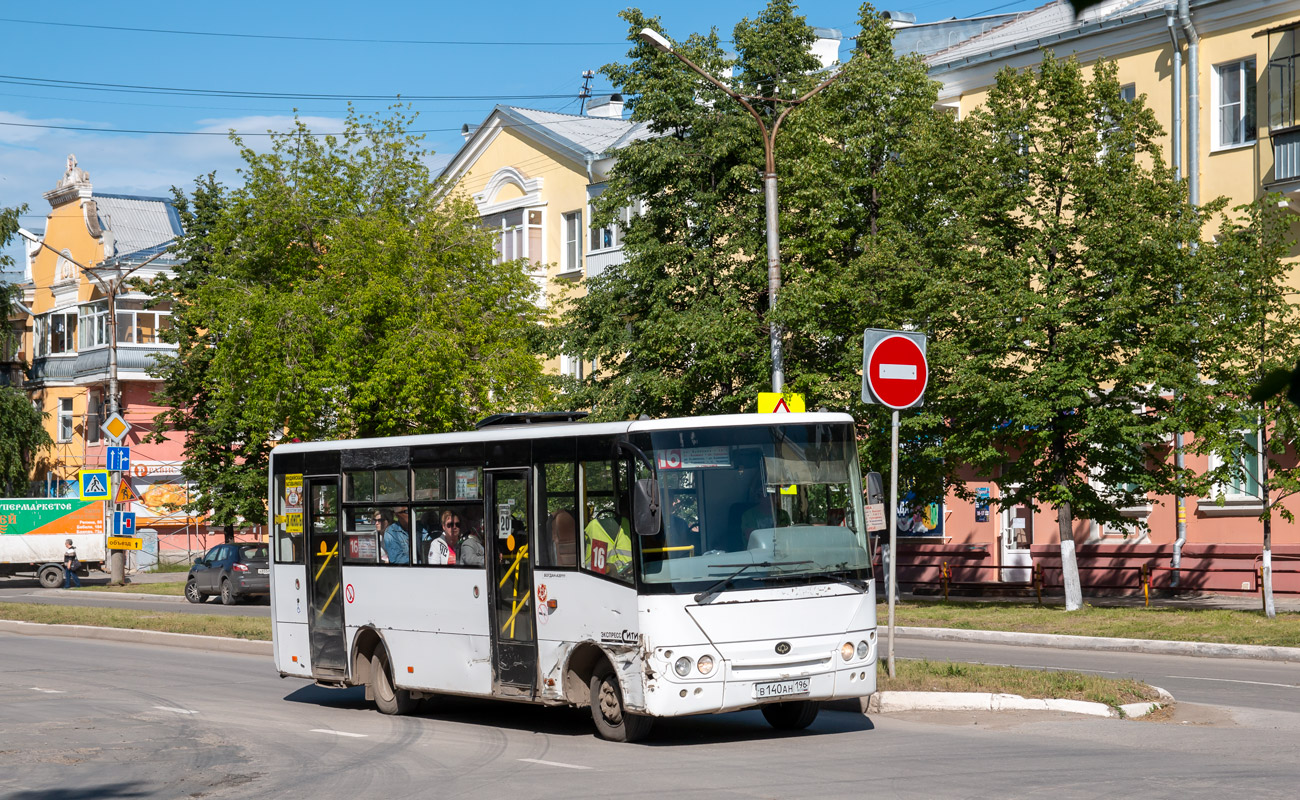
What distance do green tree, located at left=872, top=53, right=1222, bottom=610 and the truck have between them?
3180 centimetres

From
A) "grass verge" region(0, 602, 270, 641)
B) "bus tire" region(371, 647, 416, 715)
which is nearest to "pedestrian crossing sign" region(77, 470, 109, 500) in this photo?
"grass verge" region(0, 602, 270, 641)

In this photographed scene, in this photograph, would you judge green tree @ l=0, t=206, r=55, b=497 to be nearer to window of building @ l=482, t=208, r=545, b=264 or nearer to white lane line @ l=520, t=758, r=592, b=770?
window of building @ l=482, t=208, r=545, b=264

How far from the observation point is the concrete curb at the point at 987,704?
12438 mm

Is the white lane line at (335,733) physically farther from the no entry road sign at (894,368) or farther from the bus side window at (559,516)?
the no entry road sign at (894,368)

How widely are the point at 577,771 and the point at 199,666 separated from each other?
11.1 meters

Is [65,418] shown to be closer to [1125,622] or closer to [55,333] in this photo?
[55,333]

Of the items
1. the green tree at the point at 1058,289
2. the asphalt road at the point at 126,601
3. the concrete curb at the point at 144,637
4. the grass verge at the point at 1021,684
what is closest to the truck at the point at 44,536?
the asphalt road at the point at 126,601

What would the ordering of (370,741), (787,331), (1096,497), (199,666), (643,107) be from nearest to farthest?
1. (370,741)
2. (199,666)
3. (1096,497)
4. (787,331)
5. (643,107)

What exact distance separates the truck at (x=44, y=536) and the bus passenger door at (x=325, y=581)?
35492 millimetres

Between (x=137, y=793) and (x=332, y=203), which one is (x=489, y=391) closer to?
(x=332, y=203)

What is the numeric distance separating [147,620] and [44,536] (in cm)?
2303

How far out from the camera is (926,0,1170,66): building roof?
31766 millimetres

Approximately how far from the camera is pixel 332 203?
37375 mm

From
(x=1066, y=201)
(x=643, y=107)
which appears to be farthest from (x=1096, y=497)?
(x=643, y=107)
